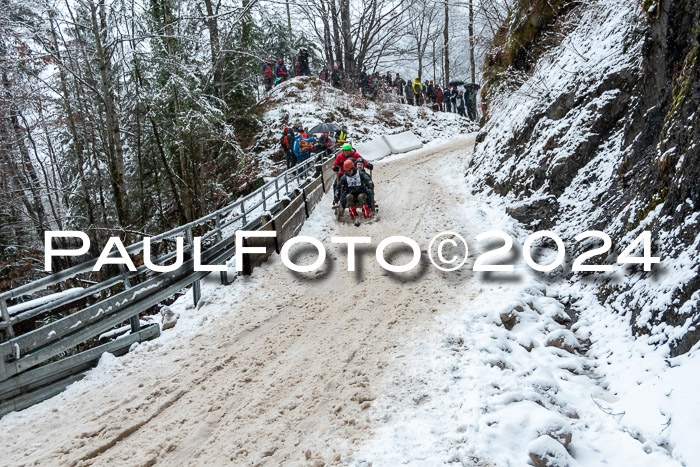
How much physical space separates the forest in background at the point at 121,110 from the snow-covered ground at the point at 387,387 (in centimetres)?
588

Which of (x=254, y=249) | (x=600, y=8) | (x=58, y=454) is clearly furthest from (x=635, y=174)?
(x=58, y=454)

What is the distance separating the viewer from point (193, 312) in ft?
23.9

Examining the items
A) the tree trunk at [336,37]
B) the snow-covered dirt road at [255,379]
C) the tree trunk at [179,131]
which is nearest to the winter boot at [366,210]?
the snow-covered dirt road at [255,379]

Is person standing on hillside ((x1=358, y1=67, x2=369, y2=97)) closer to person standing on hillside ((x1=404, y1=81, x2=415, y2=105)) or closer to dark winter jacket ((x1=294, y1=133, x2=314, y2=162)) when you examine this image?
person standing on hillside ((x1=404, y1=81, x2=415, y2=105))

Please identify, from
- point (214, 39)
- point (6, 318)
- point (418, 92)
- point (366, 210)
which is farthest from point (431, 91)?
point (6, 318)

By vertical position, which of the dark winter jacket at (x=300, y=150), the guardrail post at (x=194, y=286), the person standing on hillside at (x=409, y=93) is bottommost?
the guardrail post at (x=194, y=286)

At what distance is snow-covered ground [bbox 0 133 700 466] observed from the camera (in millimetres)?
3738

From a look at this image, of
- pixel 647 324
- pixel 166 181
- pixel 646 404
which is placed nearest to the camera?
pixel 646 404

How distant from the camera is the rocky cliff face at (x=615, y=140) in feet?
15.8

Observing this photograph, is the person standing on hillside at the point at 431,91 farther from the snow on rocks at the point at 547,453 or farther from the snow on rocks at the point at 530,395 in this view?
the snow on rocks at the point at 547,453

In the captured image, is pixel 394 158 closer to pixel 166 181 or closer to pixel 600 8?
pixel 166 181

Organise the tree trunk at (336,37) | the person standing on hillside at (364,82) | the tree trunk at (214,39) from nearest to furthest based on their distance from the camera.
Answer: the tree trunk at (214,39) < the tree trunk at (336,37) < the person standing on hillside at (364,82)

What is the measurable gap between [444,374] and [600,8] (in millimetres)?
9036

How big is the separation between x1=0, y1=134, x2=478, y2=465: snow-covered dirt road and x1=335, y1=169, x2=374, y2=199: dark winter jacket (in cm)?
361
